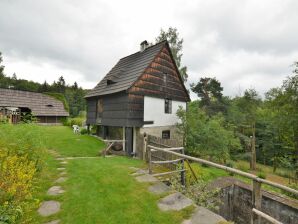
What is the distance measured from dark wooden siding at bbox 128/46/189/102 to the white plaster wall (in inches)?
21.2

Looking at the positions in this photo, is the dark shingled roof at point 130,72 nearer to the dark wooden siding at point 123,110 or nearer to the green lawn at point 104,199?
the dark wooden siding at point 123,110

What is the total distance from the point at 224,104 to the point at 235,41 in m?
23.4

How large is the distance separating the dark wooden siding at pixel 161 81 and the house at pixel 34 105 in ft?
68.5

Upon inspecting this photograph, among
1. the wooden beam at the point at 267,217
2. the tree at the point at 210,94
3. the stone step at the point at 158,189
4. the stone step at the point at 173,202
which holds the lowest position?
the stone step at the point at 173,202

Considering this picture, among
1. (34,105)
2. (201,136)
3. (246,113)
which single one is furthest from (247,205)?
(34,105)

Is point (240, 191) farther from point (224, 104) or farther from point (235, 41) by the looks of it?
point (224, 104)

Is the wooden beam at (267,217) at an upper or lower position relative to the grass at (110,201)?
upper

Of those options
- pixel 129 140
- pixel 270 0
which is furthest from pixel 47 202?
pixel 270 0

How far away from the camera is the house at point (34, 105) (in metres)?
28.2

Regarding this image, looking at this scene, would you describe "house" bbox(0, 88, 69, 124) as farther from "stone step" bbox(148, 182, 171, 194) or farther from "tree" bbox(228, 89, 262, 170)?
"tree" bbox(228, 89, 262, 170)

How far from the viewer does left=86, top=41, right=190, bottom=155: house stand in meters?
14.8

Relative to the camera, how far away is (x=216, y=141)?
55.3 ft

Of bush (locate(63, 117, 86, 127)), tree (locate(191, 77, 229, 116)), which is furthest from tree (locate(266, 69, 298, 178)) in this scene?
bush (locate(63, 117, 86, 127))

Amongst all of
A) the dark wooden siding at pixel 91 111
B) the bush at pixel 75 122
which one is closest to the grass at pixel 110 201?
the dark wooden siding at pixel 91 111
